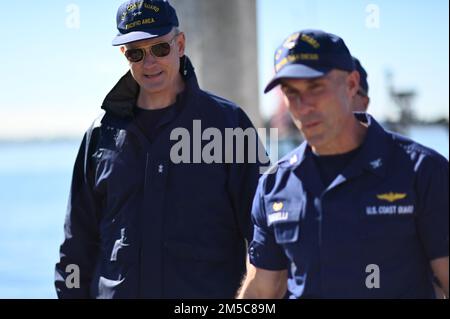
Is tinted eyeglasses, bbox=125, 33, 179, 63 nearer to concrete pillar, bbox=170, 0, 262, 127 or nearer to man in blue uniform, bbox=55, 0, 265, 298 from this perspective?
man in blue uniform, bbox=55, 0, 265, 298

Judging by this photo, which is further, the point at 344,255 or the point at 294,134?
the point at 294,134

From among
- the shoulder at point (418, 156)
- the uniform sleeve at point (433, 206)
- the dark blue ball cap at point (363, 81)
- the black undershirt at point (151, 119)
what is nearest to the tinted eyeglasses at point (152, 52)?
the black undershirt at point (151, 119)

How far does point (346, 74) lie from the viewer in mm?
2719

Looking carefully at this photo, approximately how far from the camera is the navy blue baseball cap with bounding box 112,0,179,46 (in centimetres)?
358

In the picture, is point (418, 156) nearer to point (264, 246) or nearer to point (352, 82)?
point (352, 82)

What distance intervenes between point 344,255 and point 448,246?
306 mm

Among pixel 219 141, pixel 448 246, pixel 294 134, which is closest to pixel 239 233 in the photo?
pixel 219 141

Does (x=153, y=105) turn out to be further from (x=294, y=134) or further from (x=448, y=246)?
(x=294, y=134)

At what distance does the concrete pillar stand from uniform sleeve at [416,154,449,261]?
5.26m

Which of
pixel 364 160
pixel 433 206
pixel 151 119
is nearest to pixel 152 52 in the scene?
pixel 151 119

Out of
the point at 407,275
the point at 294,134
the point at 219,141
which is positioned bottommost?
the point at 294,134

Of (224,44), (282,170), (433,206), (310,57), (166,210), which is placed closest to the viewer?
(433,206)

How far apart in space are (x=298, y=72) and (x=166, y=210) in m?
1.04

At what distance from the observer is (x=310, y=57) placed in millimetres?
2672
